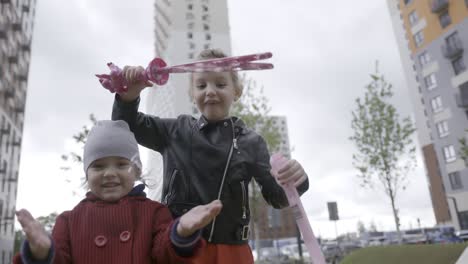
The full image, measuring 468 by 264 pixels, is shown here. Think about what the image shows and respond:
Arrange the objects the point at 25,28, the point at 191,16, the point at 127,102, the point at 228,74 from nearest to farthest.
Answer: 1. the point at 127,102
2. the point at 228,74
3. the point at 25,28
4. the point at 191,16

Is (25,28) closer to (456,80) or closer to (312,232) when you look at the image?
(456,80)

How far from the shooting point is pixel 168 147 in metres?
2.10

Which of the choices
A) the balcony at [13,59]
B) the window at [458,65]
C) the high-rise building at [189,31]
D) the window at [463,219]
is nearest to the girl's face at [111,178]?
the window at [458,65]

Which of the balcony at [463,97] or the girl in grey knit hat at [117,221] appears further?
the balcony at [463,97]

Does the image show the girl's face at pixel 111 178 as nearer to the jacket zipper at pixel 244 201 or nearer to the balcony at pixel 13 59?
the jacket zipper at pixel 244 201

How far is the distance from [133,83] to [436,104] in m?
33.6

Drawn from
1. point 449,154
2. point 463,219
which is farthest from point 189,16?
point 463,219

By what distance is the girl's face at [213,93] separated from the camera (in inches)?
79.9

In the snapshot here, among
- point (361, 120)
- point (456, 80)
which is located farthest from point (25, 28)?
point (456, 80)

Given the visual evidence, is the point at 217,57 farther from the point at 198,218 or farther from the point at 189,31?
the point at 189,31

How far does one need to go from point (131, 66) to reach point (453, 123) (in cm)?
3223

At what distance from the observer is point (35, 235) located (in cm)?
131

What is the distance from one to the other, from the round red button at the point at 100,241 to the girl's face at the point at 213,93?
819 millimetres

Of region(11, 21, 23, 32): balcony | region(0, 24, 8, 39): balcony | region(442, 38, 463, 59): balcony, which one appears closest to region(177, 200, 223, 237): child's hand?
region(442, 38, 463, 59): balcony
